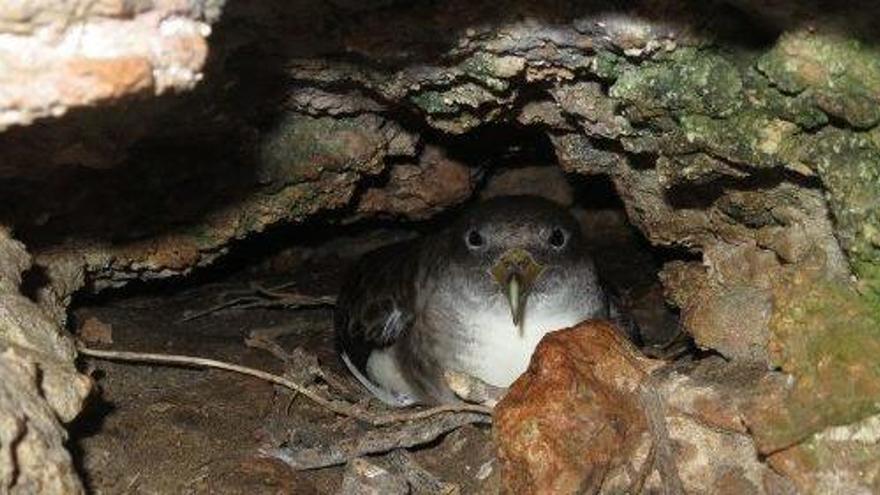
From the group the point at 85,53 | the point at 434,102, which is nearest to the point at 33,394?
the point at 85,53

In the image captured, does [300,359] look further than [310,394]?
Yes

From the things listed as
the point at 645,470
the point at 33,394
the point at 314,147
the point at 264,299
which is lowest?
the point at 264,299

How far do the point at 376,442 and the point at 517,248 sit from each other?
0.81 meters

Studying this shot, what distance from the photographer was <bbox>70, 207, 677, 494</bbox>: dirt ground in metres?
2.64

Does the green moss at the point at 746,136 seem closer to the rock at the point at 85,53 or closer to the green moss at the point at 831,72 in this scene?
the green moss at the point at 831,72

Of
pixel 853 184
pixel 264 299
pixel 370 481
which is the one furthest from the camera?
pixel 264 299

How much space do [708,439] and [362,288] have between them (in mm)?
2031

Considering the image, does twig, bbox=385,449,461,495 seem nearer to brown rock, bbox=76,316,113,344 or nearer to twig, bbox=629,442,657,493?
twig, bbox=629,442,657,493

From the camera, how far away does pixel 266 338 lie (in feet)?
12.5

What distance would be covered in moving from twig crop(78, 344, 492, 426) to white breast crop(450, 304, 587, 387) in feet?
1.16

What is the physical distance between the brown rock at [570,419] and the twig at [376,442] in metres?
0.48

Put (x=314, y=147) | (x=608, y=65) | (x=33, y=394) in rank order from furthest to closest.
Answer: (x=314, y=147) < (x=608, y=65) < (x=33, y=394)

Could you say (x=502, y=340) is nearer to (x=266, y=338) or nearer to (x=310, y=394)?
(x=310, y=394)

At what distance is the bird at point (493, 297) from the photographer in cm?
338
